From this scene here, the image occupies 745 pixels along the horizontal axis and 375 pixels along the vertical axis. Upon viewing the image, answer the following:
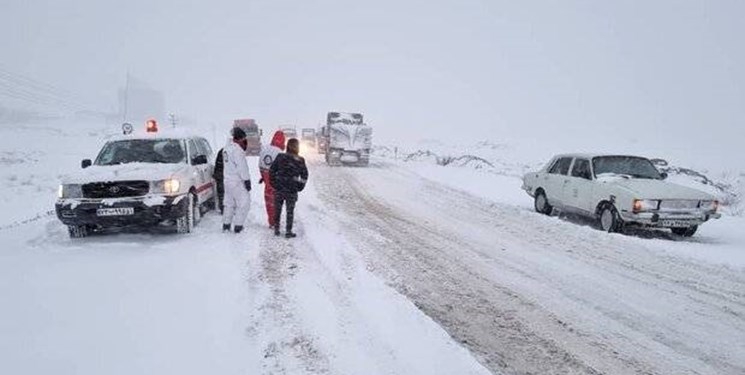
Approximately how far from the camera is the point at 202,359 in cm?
436

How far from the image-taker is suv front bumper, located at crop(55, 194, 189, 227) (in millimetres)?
8133

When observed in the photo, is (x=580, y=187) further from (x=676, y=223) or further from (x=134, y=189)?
(x=134, y=189)

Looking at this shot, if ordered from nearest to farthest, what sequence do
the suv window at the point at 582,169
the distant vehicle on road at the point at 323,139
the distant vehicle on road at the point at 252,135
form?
the suv window at the point at 582,169 < the distant vehicle on road at the point at 323,139 < the distant vehicle on road at the point at 252,135

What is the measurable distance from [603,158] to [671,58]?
688ft

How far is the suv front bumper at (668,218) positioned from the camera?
1005 centimetres

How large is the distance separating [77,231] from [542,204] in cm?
1059

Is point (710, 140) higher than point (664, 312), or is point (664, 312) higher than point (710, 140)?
point (710, 140)

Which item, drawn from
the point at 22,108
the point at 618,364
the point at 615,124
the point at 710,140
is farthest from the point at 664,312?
the point at 22,108

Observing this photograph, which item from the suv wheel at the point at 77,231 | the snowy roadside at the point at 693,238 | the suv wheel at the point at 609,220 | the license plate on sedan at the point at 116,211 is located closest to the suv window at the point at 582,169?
the suv wheel at the point at 609,220

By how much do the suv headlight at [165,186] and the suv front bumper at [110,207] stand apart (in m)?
0.12

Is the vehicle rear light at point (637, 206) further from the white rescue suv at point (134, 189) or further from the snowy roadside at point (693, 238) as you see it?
the white rescue suv at point (134, 189)

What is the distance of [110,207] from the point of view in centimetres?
A: 815

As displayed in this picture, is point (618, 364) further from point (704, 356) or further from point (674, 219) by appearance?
point (674, 219)

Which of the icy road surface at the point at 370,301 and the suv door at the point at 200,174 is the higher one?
the suv door at the point at 200,174
